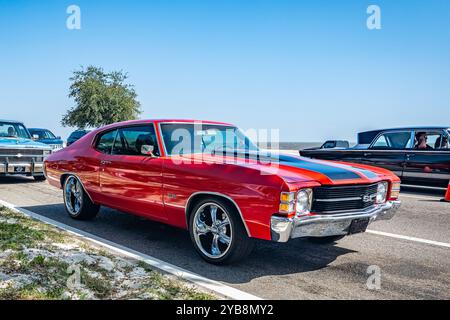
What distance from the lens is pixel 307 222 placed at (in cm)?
382

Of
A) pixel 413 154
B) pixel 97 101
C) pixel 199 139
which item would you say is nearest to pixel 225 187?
pixel 199 139

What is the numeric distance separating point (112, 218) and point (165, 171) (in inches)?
94.7

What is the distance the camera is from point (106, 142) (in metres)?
6.02

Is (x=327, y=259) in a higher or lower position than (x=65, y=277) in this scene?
lower

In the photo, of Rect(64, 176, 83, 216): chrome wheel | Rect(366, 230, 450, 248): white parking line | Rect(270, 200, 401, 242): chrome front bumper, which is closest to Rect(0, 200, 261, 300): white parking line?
Rect(64, 176, 83, 216): chrome wheel

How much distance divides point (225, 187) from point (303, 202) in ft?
2.54

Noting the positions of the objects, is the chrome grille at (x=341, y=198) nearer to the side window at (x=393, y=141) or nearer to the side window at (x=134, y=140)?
the side window at (x=134, y=140)

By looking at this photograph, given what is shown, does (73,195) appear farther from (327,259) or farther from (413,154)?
(413,154)

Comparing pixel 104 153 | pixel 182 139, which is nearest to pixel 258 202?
pixel 182 139

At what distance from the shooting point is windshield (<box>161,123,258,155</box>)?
500 centimetres
